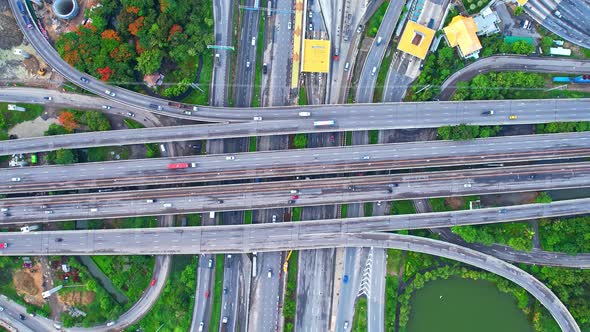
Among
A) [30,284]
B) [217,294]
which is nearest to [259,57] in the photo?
[217,294]

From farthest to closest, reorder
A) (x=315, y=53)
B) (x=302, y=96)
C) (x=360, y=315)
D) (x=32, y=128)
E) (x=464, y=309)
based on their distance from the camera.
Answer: (x=302, y=96), (x=464, y=309), (x=32, y=128), (x=360, y=315), (x=315, y=53)

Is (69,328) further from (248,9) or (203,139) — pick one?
(248,9)

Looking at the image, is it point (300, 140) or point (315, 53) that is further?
point (315, 53)

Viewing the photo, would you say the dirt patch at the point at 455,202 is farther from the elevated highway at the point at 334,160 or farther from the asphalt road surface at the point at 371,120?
the asphalt road surface at the point at 371,120

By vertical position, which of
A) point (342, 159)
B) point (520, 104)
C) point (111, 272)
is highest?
point (520, 104)

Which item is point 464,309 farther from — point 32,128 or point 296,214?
point 32,128

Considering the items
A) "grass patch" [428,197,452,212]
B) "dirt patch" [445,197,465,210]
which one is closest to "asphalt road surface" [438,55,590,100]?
"dirt patch" [445,197,465,210]

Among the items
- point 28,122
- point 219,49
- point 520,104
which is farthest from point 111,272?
point 520,104

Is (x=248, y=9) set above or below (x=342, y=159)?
above
